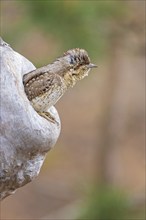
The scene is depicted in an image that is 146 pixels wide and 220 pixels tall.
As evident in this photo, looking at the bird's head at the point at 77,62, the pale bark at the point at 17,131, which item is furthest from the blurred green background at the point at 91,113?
the pale bark at the point at 17,131

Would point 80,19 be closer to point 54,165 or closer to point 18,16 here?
point 18,16

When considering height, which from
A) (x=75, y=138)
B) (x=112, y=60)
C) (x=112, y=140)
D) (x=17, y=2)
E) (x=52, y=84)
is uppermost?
(x=52, y=84)

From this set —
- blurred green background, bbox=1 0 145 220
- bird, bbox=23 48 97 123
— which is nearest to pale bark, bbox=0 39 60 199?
bird, bbox=23 48 97 123

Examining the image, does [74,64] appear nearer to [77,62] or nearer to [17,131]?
[77,62]

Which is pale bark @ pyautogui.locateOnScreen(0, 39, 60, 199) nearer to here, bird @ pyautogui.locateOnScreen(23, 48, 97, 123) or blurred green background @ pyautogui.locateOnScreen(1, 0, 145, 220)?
bird @ pyautogui.locateOnScreen(23, 48, 97, 123)

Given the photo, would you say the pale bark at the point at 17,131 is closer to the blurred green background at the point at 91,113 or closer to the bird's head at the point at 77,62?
the bird's head at the point at 77,62

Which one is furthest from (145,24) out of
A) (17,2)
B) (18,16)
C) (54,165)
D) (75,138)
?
(75,138)

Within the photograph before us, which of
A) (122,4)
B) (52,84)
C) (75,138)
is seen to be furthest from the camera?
(75,138)
